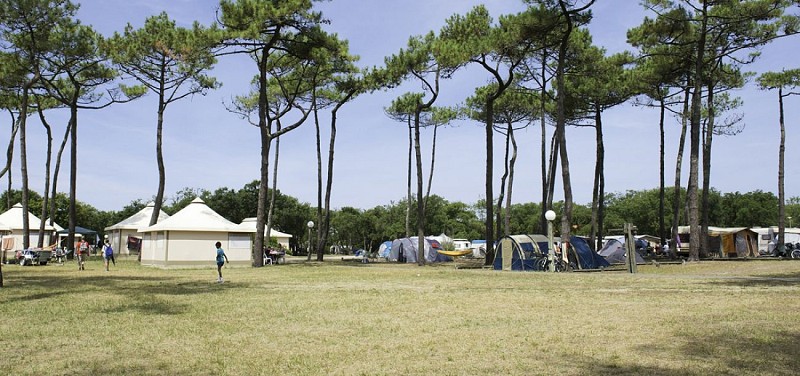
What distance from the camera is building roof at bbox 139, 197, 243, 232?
86.9 ft

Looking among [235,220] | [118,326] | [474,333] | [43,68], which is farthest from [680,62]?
[235,220]

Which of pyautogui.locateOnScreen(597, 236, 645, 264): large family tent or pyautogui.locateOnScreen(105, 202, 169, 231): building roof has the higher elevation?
pyautogui.locateOnScreen(105, 202, 169, 231): building roof

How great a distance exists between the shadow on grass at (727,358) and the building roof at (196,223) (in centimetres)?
2224

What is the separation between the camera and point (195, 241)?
26.6 metres

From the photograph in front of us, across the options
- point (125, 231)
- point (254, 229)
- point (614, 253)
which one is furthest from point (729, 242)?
point (125, 231)

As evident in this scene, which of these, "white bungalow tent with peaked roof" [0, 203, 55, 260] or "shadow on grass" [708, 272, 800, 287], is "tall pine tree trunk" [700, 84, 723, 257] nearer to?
"shadow on grass" [708, 272, 800, 287]

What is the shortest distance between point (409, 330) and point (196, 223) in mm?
20202

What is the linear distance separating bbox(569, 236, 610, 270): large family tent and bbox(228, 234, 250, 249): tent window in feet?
43.3

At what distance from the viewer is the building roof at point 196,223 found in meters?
26.5

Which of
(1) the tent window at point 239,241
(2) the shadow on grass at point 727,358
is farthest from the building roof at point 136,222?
(2) the shadow on grass at point 727,358

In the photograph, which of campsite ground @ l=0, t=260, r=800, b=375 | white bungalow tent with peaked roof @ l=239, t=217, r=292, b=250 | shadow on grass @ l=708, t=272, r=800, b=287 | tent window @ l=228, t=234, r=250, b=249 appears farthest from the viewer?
white bungalow tent with peaked roof @ l=239, t=217, r=292, b=250

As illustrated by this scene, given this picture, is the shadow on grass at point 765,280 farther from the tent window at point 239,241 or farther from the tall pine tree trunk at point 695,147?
the tent window at point 239,241

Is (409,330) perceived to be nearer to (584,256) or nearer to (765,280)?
(765,280)

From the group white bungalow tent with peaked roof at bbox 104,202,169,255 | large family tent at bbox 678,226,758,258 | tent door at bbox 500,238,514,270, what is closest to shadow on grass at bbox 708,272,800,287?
tent door at bbox 500,238,514,270
